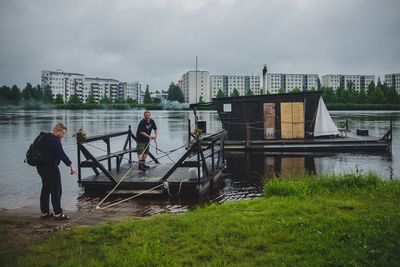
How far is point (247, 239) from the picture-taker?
5902mm

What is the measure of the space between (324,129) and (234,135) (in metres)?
6.26

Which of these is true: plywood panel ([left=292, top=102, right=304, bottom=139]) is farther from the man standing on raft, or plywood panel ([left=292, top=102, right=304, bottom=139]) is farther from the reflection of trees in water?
the man standing on raft

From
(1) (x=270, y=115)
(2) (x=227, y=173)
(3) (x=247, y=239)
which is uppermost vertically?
(1) (x=270, y=115)

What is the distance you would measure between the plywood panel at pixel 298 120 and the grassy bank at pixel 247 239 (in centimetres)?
1707

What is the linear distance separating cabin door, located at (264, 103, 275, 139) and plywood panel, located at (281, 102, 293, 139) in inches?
24.0

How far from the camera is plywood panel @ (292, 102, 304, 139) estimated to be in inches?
977

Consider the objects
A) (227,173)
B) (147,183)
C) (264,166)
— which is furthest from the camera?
(264,166)

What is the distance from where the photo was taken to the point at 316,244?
5.44 m

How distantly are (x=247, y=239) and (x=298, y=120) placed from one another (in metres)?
20.2

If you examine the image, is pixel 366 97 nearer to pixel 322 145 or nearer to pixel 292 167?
pixel 322 145

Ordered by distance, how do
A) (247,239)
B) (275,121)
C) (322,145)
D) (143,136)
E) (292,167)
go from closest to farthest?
(247,239) < (143,136) < (292,167) < (322,145) < (275,121)

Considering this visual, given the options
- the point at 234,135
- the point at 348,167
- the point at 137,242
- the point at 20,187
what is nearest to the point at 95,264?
the point at 137,242

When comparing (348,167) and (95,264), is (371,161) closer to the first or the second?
(348,167)

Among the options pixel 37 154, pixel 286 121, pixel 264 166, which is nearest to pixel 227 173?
pixel 264 166
